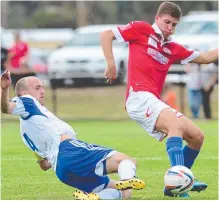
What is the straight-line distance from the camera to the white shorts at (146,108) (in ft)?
31.0

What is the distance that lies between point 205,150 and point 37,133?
6.03 m

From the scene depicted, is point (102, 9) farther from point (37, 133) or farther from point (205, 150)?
point (37, 133)

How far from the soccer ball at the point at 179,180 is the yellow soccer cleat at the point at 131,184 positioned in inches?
15.2

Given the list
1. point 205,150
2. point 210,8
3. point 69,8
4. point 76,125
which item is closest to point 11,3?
point 69,8

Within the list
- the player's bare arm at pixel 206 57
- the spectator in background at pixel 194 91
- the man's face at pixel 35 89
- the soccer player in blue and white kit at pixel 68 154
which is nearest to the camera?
the soccer player in blue and white kit at pixel 68 154

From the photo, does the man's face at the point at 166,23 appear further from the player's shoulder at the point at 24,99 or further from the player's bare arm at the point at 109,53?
the player's shoulder at the point at 24,99

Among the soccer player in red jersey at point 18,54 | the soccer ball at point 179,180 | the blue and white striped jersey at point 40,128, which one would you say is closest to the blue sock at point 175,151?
the soccer ball at point 179,180

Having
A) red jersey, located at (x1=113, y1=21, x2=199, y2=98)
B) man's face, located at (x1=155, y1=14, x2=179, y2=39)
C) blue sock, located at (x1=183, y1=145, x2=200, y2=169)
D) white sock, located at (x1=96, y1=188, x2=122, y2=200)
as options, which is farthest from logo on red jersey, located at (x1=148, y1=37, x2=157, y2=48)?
white sock, located at (x1=96, y1=188, x2=122, y2=200)

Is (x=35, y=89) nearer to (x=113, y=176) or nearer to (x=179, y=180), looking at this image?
(x=179, y=180)

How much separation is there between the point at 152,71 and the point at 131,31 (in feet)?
1.59

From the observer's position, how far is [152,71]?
31.9ft

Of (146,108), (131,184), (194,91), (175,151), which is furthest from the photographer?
(194,91)

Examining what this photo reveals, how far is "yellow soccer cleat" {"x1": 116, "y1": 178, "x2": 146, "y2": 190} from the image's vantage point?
8.48 meters

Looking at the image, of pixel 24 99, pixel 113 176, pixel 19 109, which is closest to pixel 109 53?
pixel 24 99
